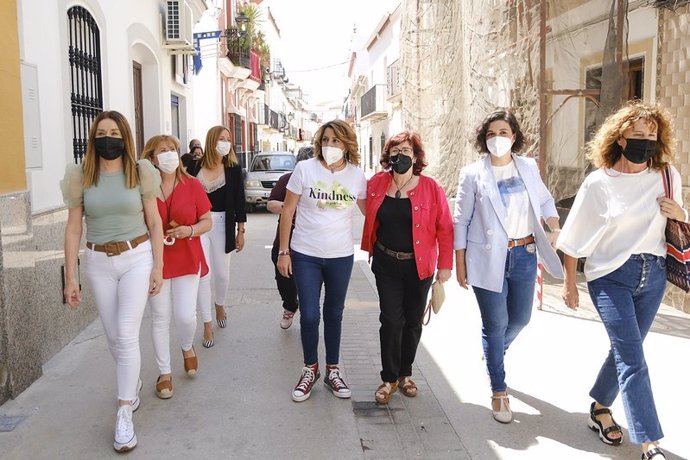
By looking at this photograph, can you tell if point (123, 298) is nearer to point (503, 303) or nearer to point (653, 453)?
point (503, 303)

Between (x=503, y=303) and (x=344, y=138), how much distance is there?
1.41 meters

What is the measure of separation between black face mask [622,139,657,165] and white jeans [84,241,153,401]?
2.71 m

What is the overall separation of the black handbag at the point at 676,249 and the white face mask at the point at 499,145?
88 centimetres

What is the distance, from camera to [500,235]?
3951 millimetres

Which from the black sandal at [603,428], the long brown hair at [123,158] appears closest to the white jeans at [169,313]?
the long brown hair at [123,158]

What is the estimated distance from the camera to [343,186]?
4.30m

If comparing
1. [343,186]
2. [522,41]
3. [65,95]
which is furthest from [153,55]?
[343,186]

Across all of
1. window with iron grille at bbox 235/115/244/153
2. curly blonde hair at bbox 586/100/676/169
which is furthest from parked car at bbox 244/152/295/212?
curly blonde hair at bbox 586/100/676/169

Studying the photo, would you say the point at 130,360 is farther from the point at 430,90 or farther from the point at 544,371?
the point at 430,90

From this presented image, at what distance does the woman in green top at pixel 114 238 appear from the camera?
3.73 m

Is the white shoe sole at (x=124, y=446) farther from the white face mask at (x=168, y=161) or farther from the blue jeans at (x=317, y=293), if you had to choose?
the white face mask at (x=168, y=161)

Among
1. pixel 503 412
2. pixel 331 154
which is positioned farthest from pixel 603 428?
pixel 331 154

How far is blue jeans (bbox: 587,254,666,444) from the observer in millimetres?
3303

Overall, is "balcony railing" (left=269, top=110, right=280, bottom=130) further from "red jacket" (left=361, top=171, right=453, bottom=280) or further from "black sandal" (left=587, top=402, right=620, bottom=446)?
"black sandal" (left=587, top=402, right=620, bottom=446)
